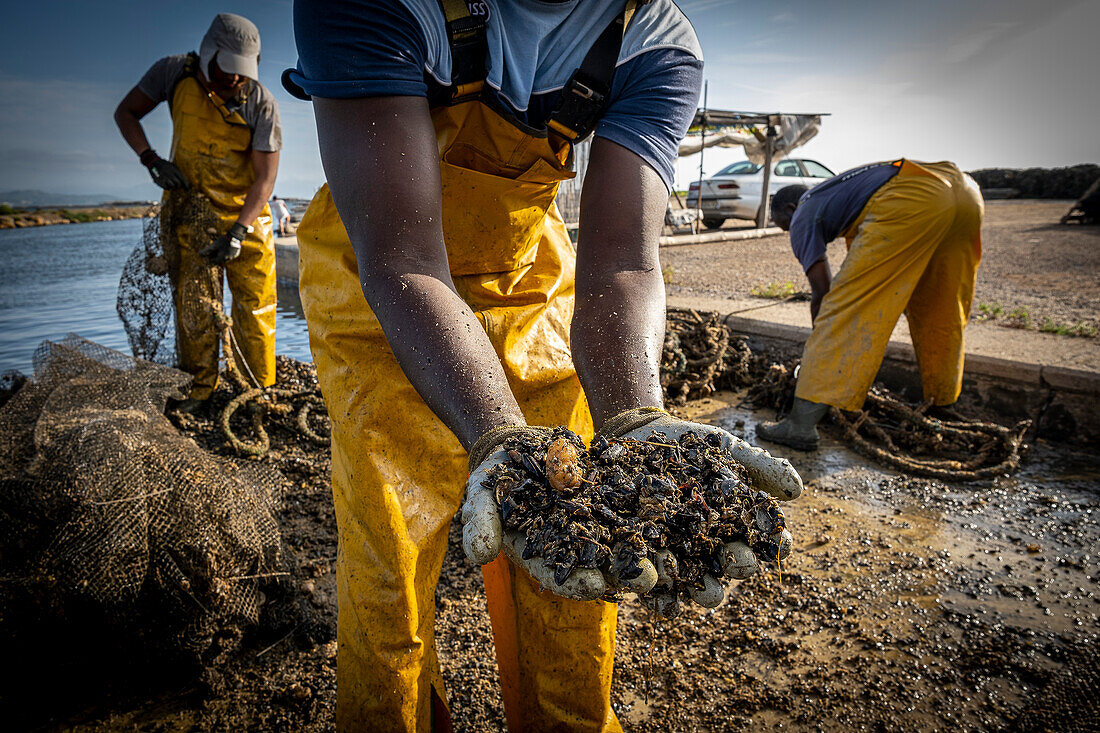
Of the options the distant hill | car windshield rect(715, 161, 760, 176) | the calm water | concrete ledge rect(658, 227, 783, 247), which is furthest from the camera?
the distant hill

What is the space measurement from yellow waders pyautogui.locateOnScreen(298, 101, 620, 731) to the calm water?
16.8 ft

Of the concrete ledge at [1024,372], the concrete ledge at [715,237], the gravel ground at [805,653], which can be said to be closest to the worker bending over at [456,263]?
the gravel ground at [805,653]

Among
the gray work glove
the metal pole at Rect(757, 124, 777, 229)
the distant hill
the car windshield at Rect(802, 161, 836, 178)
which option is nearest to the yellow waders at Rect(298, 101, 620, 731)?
the gray work glove

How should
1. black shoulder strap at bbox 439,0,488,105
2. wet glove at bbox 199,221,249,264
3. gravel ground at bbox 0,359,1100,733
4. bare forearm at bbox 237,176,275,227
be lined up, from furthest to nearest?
bare forearm at bbox 237,176,275,227 < wet glove at bbox 199,221,249,264 < gravel ground at bbox 0,359,1100,733 < black shoulder strap at bbox 439,0,488,105

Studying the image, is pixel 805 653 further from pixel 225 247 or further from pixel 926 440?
pixel 225 247

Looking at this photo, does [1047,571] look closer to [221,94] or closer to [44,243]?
[221,94]

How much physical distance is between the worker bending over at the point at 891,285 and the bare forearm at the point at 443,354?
2958mm

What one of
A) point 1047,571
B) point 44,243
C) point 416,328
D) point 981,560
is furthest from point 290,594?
point 44,243

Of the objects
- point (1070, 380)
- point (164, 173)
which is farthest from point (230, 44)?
point (1070, 380)

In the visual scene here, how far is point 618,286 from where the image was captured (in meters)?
1.38

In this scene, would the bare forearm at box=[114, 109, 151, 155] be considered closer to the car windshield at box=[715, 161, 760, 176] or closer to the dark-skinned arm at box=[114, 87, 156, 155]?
the dark-skinned arm at box=[114, 87, 156, 155]

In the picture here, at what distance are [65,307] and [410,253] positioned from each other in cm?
1048

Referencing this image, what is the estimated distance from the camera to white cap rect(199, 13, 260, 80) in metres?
3.69

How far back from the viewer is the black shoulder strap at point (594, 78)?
4.41ft
